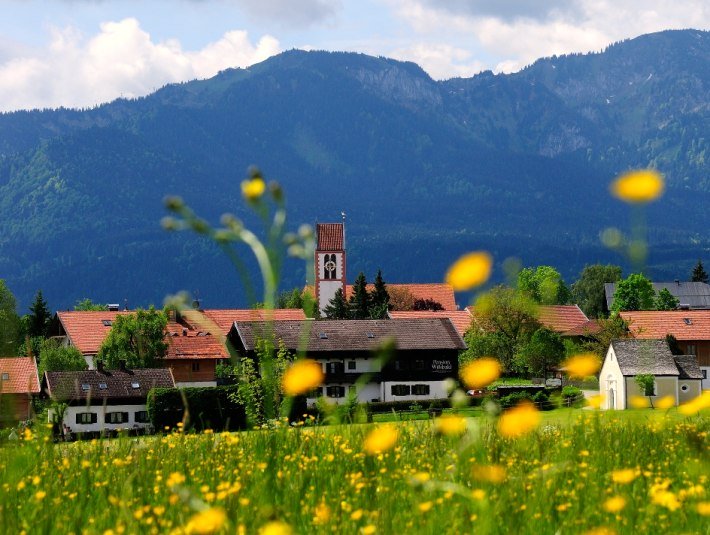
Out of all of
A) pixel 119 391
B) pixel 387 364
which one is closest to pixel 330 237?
pixel 387 364

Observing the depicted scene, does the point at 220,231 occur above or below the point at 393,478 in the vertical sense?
above

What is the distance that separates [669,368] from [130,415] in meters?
32.0

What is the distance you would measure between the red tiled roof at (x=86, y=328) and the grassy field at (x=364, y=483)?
291ft

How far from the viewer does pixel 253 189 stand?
14.0ft

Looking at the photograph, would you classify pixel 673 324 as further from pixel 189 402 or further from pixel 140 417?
pixel 189 402

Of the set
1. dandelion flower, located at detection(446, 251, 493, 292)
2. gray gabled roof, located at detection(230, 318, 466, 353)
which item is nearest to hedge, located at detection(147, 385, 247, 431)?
gray gabled roof, located at detection(230, 318, 466, 353)

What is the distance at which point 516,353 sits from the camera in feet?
268

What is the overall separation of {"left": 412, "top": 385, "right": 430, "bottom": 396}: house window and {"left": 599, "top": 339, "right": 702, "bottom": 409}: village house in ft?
49.5

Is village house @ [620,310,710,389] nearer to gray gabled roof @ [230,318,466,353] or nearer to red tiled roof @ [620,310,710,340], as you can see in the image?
red tiled roof @ [620,310,710,340]

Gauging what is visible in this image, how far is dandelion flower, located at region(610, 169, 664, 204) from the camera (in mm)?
4168

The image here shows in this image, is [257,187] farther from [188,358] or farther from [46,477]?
[188,358]

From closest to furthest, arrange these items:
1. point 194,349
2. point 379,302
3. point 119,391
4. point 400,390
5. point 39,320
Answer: point 119,391, point 400,390, point 194,349, point 39,320, point 379,302

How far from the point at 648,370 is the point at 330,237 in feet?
298

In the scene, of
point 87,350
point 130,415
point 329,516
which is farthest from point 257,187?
point 87,350
